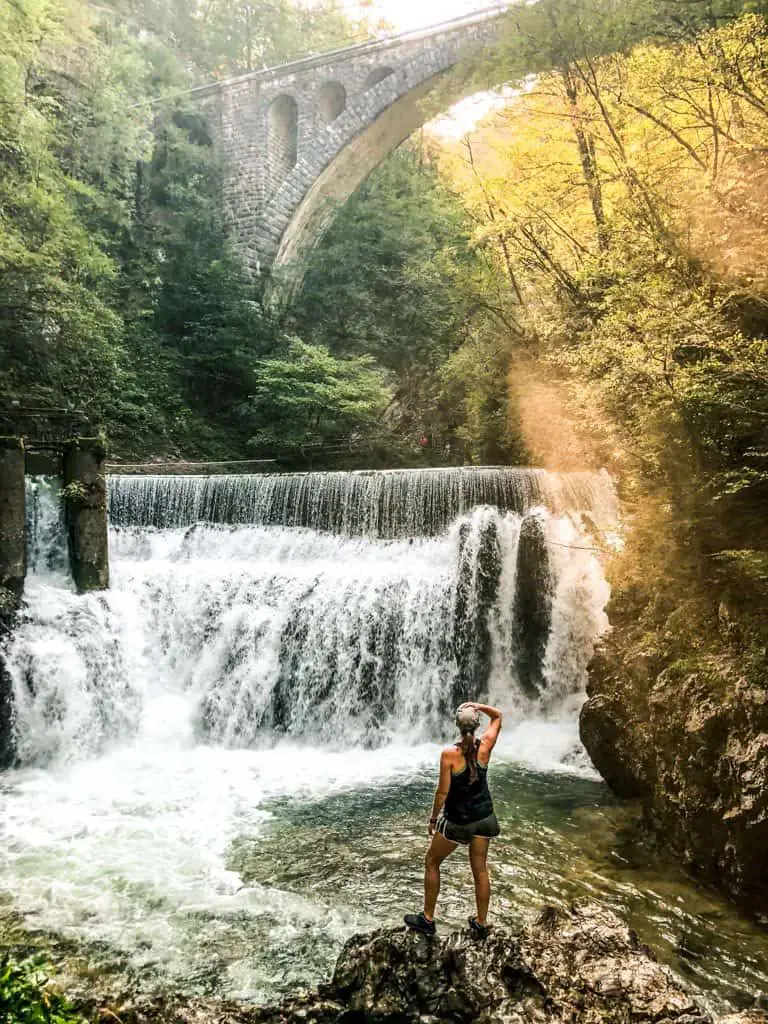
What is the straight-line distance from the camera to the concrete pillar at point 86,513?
9789 mm

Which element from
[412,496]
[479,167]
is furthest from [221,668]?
[479,167]

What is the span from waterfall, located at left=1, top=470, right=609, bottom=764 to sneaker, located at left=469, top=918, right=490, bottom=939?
5.19 m

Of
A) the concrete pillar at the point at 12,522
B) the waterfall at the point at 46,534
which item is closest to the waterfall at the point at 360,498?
the waterfall at the point at 46,534

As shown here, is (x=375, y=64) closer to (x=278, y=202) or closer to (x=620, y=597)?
(x=278, y=202)

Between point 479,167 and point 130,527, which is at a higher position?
point 479,167

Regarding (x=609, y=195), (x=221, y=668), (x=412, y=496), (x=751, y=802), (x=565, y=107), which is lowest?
(x=221, y=668)

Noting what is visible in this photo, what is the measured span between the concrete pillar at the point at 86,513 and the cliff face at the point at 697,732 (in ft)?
22.7

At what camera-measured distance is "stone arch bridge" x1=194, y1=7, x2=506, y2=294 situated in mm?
20531

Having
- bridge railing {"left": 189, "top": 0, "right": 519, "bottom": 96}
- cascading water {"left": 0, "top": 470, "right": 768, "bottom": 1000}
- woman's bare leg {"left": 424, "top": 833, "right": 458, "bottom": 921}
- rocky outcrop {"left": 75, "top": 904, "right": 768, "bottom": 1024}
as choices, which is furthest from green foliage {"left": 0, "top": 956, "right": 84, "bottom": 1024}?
bridge railing {"left": 189, "top": 0, "right": 519, "bottom": 96}

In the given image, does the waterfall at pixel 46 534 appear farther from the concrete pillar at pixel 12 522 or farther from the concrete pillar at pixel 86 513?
the concrete pillar at pixel 12 522

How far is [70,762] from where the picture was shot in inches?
315

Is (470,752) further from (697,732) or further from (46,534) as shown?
(46,534)

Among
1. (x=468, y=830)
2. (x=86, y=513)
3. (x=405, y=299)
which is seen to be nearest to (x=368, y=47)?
(x=405, y=299)

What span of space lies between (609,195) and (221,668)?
26.6 ft
